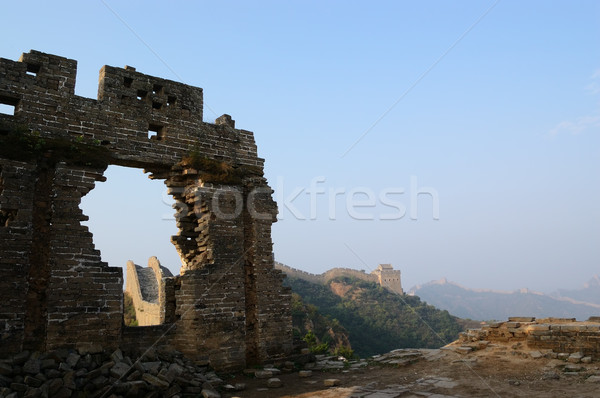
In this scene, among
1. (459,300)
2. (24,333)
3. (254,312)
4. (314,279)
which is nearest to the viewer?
(24,333)

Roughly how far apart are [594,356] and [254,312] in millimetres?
7652

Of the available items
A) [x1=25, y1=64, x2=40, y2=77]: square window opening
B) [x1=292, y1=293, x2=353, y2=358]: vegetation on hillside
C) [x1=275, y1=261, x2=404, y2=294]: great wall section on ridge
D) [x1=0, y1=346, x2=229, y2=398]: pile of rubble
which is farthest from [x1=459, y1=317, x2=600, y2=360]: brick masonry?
[x1=275, y1=261, x2=404, y2=294]: great wall section on ridge

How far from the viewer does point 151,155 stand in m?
9.18

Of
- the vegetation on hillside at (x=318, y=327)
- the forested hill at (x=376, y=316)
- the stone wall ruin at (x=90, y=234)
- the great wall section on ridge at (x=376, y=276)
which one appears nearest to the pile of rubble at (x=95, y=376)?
the stone wall ruin at (x=90, y=234)

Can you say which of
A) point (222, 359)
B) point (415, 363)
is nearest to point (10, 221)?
point (222, 359)

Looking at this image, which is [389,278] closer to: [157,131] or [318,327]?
[318,327]

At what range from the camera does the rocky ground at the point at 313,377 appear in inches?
247

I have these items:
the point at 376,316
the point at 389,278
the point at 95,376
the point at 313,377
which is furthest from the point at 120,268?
the point at 389,278

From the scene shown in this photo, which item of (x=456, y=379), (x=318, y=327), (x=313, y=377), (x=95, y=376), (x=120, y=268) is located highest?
(x=120, y=268)

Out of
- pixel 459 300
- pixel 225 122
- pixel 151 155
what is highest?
pixel 225 122

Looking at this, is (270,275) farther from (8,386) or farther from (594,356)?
(594,356)

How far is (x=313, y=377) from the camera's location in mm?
8859

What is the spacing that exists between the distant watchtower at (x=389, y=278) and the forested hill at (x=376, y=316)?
14.5ft

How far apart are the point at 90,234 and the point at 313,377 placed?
5440mm
